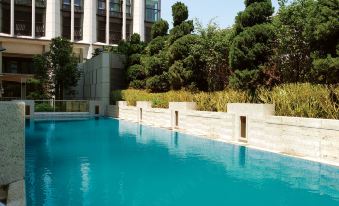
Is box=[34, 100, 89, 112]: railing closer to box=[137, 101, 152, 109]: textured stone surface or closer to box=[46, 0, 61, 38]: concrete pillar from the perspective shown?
box=[137, 101, 152, 109]: textured stone surface

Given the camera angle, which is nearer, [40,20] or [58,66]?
[58,66]

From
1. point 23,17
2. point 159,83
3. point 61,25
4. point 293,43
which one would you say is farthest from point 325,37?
point 23,17

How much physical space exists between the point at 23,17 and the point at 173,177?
38831 millimetres

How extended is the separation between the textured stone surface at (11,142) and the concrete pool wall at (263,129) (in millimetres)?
8052

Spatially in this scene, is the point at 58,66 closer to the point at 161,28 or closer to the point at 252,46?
the point at 161,28

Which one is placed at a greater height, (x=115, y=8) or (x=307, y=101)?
(x=115, y=8)

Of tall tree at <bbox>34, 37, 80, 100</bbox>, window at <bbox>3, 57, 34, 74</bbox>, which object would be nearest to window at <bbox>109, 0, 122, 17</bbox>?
window at <bbox>3, 57, 34, 74</bbox>

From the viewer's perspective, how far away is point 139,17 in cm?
4641

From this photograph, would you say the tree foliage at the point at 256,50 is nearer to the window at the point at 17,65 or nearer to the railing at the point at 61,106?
the railing at the point at 61,106

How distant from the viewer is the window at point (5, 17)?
4025 cm

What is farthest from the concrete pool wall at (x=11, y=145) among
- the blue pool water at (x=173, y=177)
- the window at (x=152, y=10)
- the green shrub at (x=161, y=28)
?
the window at (x=152, y=10)

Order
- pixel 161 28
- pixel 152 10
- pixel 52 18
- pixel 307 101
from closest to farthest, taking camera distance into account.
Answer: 1. pixel 307 101
2. pixel 161 28
3. pixel 52 18
4. pixel 152 10

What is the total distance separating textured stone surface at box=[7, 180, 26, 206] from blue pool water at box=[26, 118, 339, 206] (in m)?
0.92

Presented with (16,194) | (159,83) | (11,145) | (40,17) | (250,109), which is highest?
(40,17)
